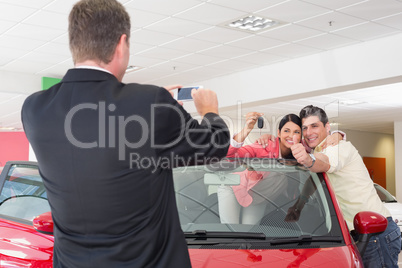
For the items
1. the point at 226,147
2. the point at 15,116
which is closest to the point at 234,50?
the point at 226,147

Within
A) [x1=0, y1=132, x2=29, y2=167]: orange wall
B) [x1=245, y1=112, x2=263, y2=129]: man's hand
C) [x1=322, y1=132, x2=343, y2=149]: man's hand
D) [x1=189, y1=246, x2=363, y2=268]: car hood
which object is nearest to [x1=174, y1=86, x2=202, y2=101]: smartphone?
[x1=189, y1=246, x2=363, y2=268]: car hood

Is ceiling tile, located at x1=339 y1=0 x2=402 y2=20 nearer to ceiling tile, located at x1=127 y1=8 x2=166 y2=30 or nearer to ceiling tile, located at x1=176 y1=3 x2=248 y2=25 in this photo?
ceiling tile, located at x1=176 y1=3 x2=248 y2=25

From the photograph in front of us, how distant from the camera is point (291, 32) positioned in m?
7.83

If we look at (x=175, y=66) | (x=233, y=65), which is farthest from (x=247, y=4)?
(x=175, y=66)

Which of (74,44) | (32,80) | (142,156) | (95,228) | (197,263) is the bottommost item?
(197,263)

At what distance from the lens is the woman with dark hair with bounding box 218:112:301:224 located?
2.74 meters

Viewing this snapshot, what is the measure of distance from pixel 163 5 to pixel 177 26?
90 cm

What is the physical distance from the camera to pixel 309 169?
289 cm

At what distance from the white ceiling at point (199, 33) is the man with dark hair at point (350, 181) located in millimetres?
3576

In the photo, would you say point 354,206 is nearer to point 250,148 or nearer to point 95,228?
point 250,148

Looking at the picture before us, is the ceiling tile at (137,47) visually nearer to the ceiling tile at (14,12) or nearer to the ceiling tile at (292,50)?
the ceiling tile at (14,12)

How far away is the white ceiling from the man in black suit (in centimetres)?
516

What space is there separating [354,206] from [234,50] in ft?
19.7

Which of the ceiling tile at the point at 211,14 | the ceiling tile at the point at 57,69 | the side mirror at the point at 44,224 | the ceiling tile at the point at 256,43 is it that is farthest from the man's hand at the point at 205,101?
the ceiling tile at the point at 57,69
